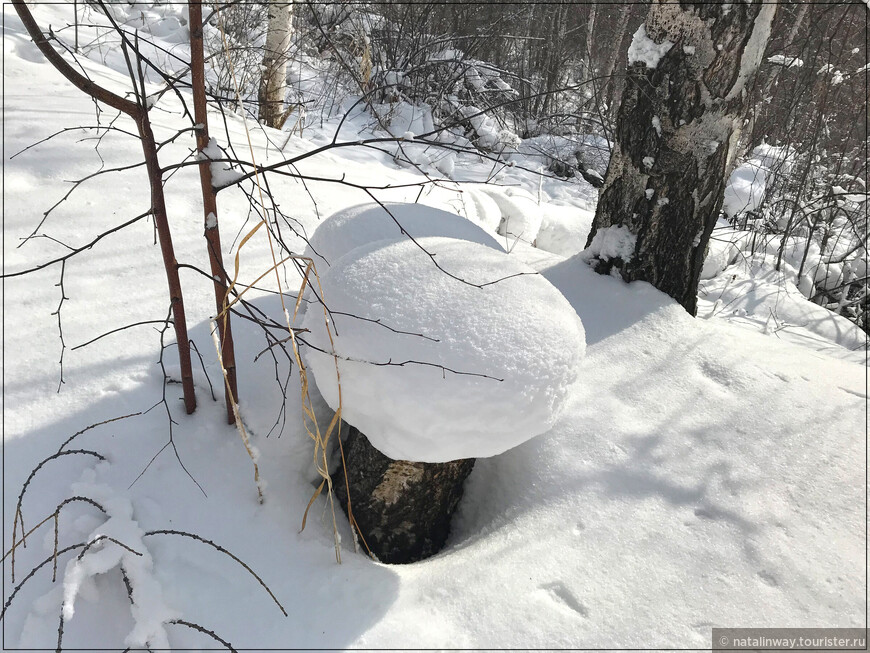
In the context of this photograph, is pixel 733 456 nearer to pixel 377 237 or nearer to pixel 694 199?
pixel 694 199

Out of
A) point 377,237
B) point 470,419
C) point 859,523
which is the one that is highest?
point 377,237

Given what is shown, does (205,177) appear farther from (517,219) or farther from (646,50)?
(517,219)

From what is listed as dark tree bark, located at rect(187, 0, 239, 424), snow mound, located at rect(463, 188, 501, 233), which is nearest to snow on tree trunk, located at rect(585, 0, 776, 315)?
snow mound, located at rect(463, 188, 501, 233)

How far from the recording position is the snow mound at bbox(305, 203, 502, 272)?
1.70 metres

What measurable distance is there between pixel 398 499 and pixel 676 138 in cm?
169

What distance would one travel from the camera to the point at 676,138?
6.78 feet

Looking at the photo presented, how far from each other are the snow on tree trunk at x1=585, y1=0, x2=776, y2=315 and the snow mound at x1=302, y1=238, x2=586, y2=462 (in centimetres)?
107

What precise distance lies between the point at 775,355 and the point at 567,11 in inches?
369

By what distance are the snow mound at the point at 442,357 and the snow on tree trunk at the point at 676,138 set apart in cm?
107

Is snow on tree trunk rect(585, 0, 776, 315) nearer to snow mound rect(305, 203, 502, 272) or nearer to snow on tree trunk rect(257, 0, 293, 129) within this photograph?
snow mound rect(305, 203, 502, 272)

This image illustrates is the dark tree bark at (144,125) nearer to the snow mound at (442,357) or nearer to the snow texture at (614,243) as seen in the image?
the snow mound at (442,357)

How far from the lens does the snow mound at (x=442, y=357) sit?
1.16 meters

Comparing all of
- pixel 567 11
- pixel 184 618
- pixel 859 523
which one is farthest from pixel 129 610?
pixel 567 11

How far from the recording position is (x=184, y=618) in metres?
1.08
